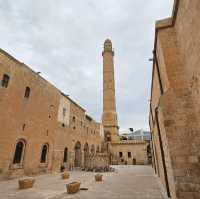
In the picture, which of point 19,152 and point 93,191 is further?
point 19,152

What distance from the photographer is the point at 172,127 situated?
4926mm

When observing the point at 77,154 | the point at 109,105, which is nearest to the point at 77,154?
the point at 77,154

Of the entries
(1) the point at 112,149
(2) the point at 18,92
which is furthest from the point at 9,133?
(1) the point at 112,149

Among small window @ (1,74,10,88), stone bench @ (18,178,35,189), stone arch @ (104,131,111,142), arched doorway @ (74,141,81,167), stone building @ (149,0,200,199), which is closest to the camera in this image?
stone building @ (149,0,200,199)

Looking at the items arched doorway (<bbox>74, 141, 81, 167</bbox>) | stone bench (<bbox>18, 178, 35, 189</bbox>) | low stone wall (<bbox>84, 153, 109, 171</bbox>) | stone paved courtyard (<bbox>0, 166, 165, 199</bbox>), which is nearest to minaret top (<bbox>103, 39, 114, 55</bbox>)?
arched doorway (<bbox>74, 141, 81, 167</bbox>)

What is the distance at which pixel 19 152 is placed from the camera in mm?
12234

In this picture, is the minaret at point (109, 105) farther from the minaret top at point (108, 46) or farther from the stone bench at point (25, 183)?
the stone bench at point (25, 183)

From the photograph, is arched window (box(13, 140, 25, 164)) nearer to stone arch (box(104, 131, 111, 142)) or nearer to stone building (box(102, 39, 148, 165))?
stone building (box(102, 39, 148, 165))

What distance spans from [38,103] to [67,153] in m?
8.05

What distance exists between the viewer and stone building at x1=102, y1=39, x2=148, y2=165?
29.7m

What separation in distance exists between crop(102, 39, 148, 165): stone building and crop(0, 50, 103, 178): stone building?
11753 mm

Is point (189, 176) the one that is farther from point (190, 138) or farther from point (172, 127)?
point (172, 127)

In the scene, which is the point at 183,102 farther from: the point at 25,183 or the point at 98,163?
the point at 98,163

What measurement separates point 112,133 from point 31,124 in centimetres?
2319
